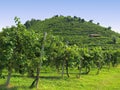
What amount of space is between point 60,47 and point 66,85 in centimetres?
743

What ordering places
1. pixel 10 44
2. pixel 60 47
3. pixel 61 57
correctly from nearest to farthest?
1. pixel 10 44
2. pixel 60 47
3. pixel 61 57

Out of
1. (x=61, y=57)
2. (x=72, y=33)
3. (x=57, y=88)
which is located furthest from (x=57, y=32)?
(x=57, y=88)

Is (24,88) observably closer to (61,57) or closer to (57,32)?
(61,57)

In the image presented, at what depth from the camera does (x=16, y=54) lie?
113ft

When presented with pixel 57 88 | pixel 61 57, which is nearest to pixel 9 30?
pixel 57 88

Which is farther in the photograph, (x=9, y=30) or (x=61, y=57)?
(x=61, y=57)

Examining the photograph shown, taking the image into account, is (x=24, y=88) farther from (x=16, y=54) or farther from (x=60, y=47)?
(x=60, y=47)

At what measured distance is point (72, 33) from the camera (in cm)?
18838

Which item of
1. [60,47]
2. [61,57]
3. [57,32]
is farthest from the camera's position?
[57,32]

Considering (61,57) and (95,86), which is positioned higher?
(61,57)

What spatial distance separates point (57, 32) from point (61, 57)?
137m

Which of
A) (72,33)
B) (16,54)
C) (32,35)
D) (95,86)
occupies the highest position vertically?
(72,33)

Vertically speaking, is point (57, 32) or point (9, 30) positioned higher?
point (57, 32)

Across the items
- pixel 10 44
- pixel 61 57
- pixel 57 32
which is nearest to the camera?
pixel 10 44
